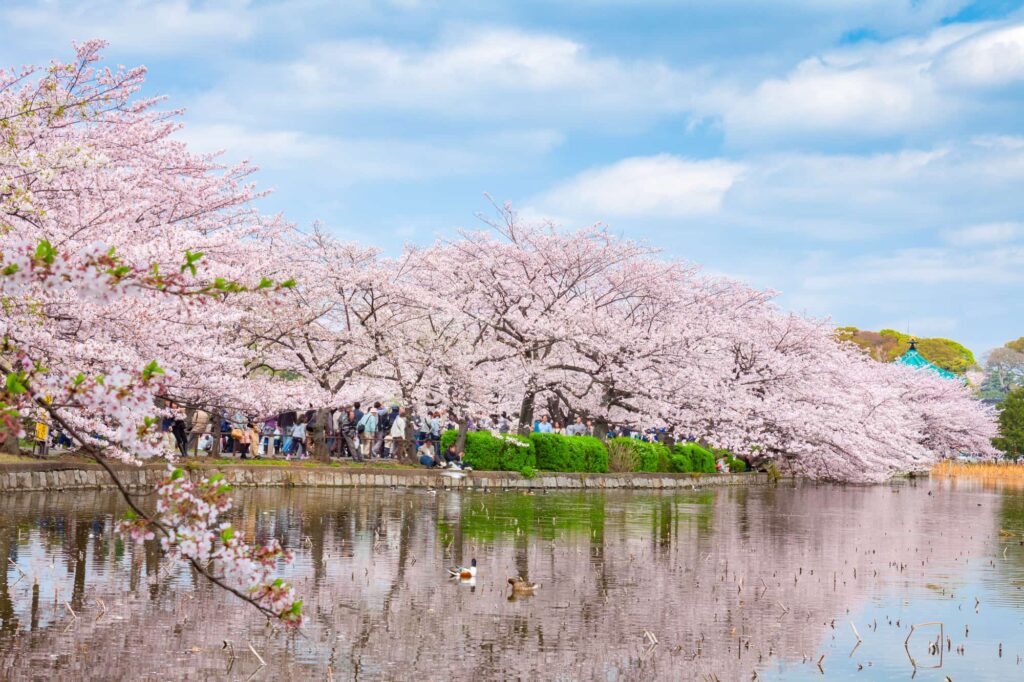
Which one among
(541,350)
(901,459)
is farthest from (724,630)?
(901,459)

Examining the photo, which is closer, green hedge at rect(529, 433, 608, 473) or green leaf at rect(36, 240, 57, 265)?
green leaf at rect(36, 240, 57, 265)

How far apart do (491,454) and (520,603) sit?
17884 millimetres

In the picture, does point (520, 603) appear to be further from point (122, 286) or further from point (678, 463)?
point (678, 463)

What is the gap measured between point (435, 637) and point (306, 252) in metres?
23.4

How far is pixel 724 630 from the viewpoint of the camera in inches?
360

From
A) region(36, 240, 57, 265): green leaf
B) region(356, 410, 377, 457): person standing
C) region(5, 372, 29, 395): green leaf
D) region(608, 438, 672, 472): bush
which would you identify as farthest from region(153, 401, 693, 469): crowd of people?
Result: region(36, 240, 57, 265): green leaf

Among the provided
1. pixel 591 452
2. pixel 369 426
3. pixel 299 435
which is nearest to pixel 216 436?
pixel 299 435

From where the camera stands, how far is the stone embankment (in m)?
19.7

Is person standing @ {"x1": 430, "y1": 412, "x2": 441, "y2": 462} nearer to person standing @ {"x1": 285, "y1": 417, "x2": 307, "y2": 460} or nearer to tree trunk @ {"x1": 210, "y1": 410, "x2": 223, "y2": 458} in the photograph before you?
person standing @ {"x1": 285, "y1": 417, "x2": 307, "y2": 460}

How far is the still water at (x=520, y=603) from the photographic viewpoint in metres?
7.68

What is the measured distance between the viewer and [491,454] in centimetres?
2792

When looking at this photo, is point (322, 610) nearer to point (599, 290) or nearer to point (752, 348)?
point (599, 290)

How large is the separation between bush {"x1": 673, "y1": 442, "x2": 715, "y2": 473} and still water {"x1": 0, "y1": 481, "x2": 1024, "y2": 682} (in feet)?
52.3

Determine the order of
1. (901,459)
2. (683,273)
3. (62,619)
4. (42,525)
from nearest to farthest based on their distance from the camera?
(62,619) → (42,525) → (683,273) → (901,459)
